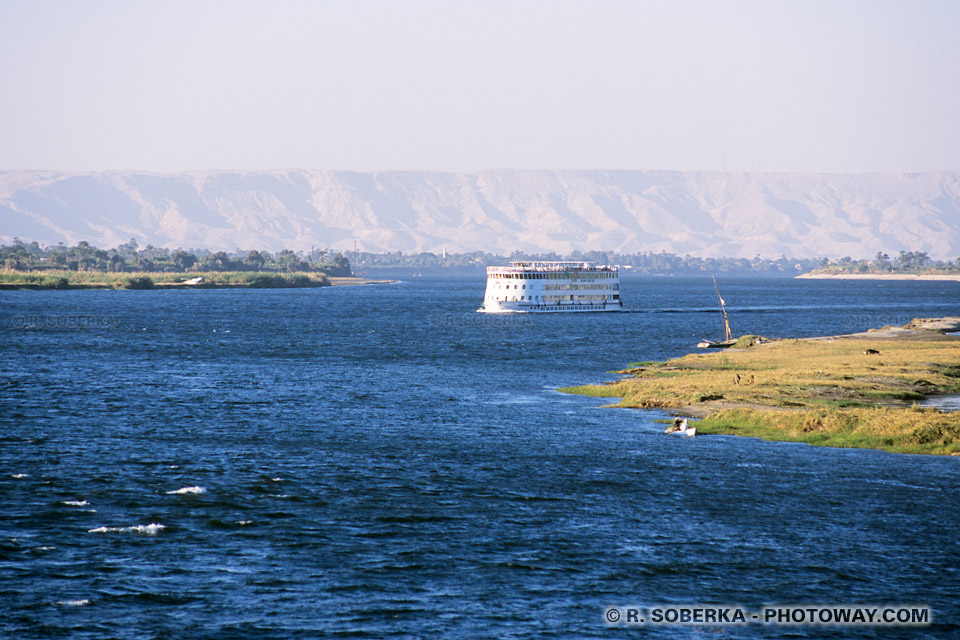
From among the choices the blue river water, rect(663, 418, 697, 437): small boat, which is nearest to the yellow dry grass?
rect(663, 418, 697, 437): small boat

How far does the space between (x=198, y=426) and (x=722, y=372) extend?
122 feet

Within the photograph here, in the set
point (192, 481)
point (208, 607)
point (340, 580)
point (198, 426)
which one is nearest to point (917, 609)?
point (340, 580)

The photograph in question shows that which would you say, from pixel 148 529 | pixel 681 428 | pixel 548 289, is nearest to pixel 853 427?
pixel 681 428

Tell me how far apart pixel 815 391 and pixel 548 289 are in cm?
11311

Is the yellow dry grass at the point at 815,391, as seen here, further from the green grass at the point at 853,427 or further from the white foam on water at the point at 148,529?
the white foam on water at the point at 148,529

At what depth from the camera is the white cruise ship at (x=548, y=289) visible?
170750 mm

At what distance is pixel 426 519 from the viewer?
35.7 meters

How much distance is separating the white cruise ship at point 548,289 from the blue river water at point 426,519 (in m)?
100

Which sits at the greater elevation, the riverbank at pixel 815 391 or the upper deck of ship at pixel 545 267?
the upper deck of ship at pixel 545 267

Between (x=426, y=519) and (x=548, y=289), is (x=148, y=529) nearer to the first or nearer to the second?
(x=426, y=519)

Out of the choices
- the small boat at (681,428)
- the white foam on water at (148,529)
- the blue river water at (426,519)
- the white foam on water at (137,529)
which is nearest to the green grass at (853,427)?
the small boat at (681,428)

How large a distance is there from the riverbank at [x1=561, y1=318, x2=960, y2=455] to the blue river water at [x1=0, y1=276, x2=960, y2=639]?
2383 millimetres

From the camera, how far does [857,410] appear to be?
53.5 m

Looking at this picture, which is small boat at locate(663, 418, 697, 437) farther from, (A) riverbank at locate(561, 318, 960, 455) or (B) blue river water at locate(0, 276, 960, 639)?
(A) riverbank at locate(561, 318, 960, 455)
